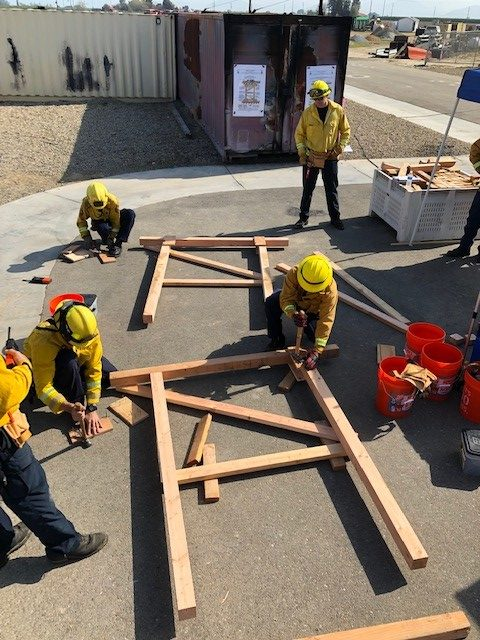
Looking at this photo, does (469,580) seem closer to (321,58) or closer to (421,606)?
(421,606)

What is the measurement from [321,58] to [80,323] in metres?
10.6

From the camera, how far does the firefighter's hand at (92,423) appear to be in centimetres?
466

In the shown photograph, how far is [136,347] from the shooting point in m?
6.09

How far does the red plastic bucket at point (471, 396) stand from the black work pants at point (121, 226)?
18.5ft

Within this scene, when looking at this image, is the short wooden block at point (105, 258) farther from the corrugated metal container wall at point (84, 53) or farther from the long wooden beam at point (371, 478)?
the corrugated metal container wall at point (84, 53)

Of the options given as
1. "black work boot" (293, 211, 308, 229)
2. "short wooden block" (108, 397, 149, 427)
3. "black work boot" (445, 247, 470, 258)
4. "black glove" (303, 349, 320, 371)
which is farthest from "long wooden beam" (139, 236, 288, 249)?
"short wooden block" (108, 397, 149, 427)

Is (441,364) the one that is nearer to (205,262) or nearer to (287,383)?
(287,383)

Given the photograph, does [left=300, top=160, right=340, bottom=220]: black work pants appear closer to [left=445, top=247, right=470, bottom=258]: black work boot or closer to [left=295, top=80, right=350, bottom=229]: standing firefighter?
[left=295, top=80, right=350, bottom=229]: standing firefighter

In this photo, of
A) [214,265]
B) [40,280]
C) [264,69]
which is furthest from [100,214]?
[264,69]

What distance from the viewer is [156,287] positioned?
23.4 feet

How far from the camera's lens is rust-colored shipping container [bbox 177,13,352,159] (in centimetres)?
1130

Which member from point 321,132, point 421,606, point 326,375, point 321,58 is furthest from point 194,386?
point 321,58

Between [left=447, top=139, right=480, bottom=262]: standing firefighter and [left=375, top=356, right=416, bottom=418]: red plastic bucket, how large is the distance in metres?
4.02

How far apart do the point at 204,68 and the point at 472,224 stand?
9.18 metres
